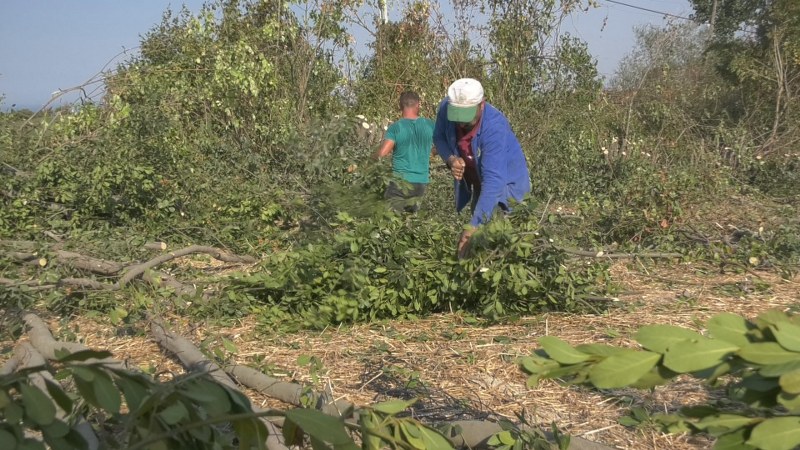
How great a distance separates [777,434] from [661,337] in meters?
0.21

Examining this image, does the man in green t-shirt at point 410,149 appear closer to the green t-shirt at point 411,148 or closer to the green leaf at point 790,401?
the green t-shirt at point 411,148

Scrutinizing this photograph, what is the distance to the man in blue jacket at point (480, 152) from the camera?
197 inches

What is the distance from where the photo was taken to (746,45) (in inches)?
632

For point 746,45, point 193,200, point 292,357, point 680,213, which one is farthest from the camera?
point 746,45

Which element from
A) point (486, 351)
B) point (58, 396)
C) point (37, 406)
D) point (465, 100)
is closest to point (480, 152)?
point (465, 100)

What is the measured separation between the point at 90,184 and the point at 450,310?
4.04 meters

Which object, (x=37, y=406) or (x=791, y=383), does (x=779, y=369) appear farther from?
(x=37, y=406)

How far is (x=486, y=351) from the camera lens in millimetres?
4352

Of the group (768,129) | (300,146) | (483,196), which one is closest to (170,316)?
(483,196)

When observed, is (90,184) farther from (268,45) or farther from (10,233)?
(268,45)

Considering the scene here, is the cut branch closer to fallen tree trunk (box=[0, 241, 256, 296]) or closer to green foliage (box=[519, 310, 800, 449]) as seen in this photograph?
fallen tree trunk (box=[0, 241, 256, 296])

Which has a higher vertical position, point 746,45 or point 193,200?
point 746,45

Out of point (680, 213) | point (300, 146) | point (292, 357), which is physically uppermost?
point (300, 146)

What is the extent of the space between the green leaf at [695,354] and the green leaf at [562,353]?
0.16m
